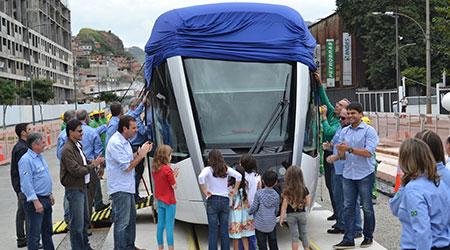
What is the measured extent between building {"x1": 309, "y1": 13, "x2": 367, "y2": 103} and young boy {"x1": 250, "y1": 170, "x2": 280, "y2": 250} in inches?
2253

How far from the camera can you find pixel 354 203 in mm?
6953

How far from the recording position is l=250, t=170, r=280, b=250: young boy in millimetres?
6363

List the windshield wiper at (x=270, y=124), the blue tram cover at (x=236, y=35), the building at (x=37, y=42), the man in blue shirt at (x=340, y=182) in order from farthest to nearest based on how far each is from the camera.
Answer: the building at (x=37, y=42), the blue tram cover at (x=236, y=35), the man in blue shirt at (x=340, y=182), the windshield wiper at (x=270, y=124)

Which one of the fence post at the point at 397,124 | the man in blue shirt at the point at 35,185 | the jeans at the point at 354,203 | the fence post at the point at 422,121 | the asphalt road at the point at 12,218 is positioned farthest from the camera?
the fence post at the point at 397,124

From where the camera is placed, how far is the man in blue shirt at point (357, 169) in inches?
268

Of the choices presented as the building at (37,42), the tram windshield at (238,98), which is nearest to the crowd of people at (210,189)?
the tram windshield at (238,98)

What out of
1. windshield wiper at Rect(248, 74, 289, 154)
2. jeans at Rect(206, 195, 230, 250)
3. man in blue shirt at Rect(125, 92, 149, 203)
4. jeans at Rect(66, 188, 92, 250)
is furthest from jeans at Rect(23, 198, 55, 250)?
man in blue shirt at Rect(125, 92, 149, 203)

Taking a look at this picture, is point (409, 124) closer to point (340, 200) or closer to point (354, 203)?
point (340, 200)

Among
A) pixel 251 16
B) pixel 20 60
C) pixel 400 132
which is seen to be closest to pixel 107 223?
pixel 251 16

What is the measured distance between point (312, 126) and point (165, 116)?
2153 mm

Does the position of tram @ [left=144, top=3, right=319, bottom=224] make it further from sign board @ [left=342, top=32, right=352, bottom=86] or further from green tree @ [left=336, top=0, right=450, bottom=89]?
sign board @ [left=342, top=32, right=352, bottom=86]

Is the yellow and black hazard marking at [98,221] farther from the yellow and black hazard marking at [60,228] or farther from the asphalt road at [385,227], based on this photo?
the asphalt road at [385,227]

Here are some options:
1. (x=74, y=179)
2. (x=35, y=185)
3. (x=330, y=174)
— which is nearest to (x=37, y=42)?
(x=330, y=174)

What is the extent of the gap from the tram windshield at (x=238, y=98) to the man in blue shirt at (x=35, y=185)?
2.11 m
